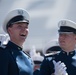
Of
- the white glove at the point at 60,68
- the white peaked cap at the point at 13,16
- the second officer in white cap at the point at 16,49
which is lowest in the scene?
the white glove at the point at 60,68

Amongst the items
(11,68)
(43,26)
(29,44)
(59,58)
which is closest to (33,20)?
(43,26)

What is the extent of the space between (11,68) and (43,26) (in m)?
2.99

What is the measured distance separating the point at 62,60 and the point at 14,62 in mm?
539

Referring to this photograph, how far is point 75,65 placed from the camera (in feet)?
11.3

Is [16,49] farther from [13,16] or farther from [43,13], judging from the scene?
[43,13]

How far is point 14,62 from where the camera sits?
10.2 feet

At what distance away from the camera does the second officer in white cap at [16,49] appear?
3.08 meters

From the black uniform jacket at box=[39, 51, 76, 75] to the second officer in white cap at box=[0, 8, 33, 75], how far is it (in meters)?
0.25

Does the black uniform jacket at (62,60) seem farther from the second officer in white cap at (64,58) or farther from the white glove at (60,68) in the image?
the white glove at (60,68)

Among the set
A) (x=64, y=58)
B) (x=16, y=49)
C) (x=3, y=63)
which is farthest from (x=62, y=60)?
(x=3, y=63)

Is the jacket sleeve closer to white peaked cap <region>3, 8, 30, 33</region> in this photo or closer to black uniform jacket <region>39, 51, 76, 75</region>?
white peaked cap <region>3, 8, 30, 33</region>

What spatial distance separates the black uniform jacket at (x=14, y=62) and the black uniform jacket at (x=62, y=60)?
0.26 meters

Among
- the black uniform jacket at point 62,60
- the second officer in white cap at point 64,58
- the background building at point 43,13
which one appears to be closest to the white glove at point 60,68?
the second officer in white cap at point 64,58

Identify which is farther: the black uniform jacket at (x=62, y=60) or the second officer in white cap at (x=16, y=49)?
the black uniform jacket at (x=62, y=60)
